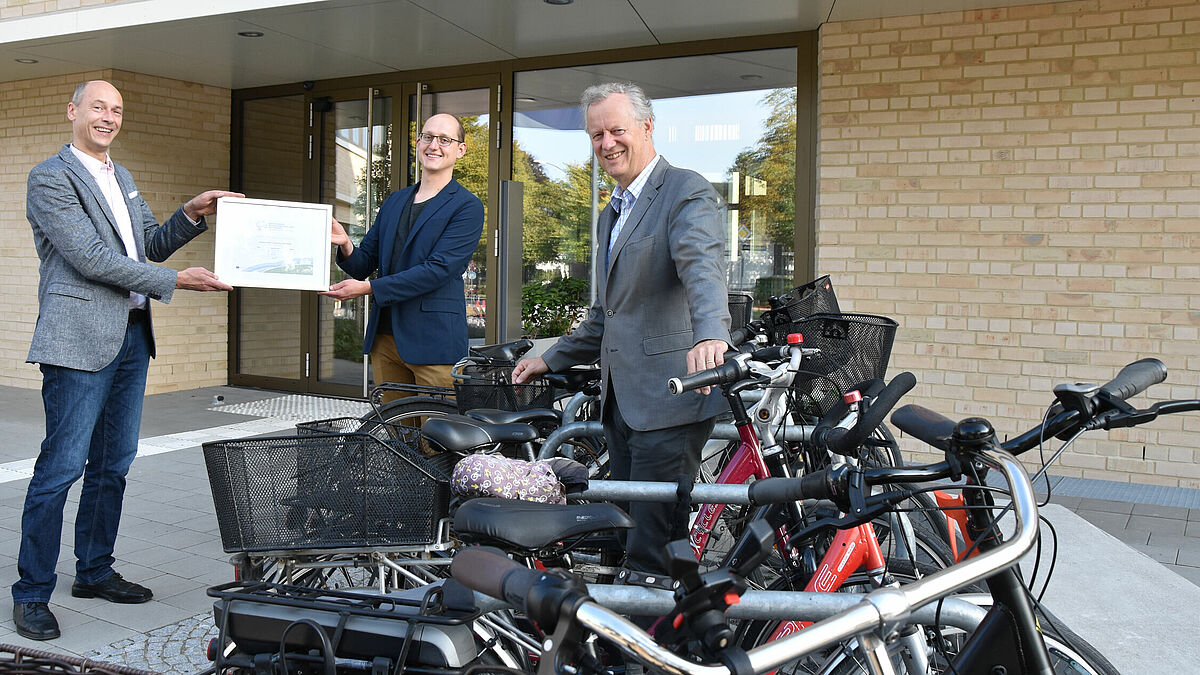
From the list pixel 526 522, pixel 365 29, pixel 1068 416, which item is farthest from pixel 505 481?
pixel 365 29

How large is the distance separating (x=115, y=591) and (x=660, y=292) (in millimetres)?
2671

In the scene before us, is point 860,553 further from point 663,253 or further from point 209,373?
point 209,373

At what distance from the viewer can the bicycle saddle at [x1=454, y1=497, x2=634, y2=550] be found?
192 centimetres

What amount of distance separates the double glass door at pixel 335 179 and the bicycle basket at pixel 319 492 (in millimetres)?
6452

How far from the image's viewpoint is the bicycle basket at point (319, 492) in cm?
251

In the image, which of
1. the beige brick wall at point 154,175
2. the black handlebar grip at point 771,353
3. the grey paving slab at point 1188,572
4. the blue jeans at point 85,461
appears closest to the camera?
the black handlebar grip at point 771,353

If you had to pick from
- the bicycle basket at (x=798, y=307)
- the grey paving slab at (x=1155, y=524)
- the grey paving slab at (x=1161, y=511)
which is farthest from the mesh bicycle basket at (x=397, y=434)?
the grey paving slab at (x=1161, y=511)

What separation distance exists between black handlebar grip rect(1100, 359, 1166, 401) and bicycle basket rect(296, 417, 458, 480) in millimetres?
1572

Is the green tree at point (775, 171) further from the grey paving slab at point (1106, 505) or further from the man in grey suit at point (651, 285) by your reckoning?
the man in grey suit at point (651, 285)

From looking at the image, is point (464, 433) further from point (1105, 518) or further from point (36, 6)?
point (36, 6)

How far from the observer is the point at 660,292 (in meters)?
2.98

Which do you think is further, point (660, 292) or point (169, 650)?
point (169, 650)

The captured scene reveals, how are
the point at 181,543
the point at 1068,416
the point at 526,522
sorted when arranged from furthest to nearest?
the point at 181,543 → the point at 526,522 → the point at 1068,416

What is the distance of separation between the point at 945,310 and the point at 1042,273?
64cm
